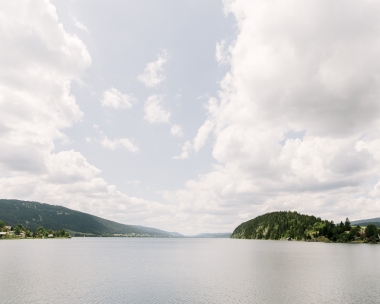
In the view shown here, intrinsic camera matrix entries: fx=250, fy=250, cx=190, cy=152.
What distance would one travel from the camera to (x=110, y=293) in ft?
192

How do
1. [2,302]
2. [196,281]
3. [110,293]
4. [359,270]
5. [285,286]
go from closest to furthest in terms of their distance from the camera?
1. [2,302]
2. [110,293]
3. [285,286]
4. [196,281]
5. [359,270]

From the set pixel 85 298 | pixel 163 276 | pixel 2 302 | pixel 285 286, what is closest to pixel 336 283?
pixel 285 286

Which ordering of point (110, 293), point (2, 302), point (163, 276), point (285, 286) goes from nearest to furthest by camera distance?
point (2, 302) < point (110, 293) < point (285, 286) < point (163, 276)

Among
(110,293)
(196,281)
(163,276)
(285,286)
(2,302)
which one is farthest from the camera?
(163,276)

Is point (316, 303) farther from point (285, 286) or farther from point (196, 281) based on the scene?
point (196, 281)

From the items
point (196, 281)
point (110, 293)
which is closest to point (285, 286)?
point (196, 281)

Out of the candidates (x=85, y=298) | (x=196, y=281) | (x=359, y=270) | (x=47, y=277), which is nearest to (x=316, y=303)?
(x=196, y=281)

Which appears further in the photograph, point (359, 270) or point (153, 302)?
point (359, 270)

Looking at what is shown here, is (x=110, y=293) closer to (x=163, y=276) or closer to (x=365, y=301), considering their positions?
(x=163, y=276)

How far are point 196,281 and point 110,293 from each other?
25.4 metres

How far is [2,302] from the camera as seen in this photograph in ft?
161

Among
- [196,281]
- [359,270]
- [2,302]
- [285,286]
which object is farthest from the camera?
[359,270]

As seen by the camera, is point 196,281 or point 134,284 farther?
point 196,281

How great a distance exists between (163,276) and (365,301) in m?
53.6
